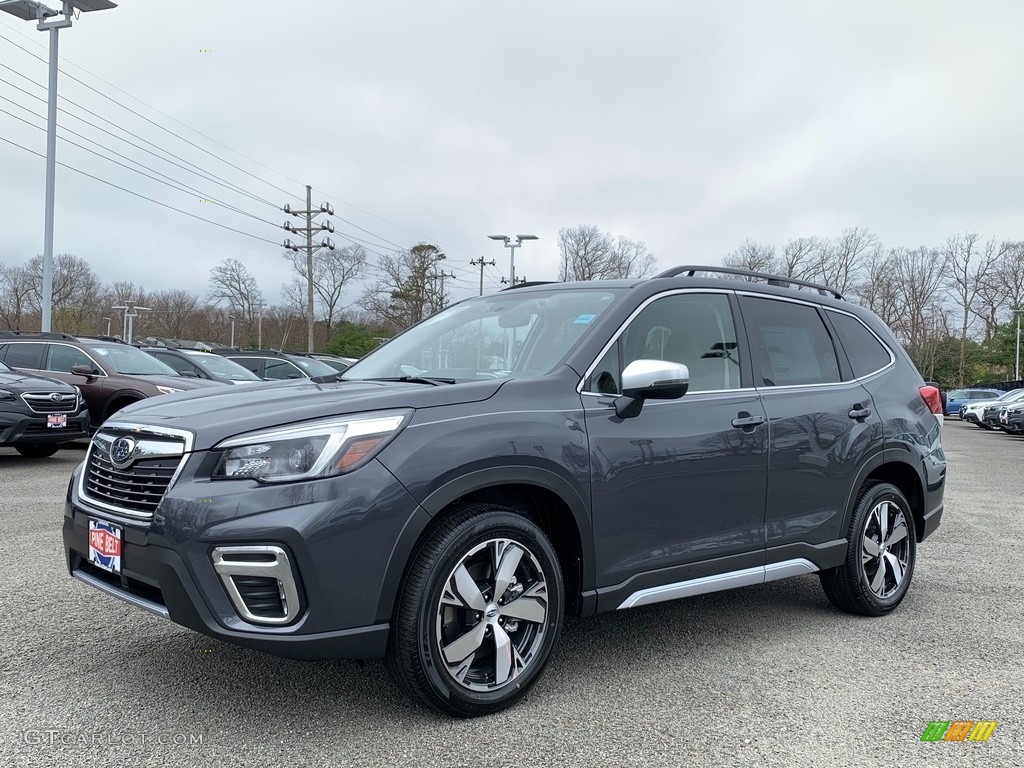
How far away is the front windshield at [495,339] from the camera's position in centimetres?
373

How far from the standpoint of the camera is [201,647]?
12.8ft

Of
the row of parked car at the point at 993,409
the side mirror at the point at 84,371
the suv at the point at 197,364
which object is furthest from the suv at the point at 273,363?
the row of parked car at the point at 993,409

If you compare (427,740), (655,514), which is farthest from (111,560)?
(655,514)

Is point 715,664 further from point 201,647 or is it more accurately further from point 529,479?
point 201,647

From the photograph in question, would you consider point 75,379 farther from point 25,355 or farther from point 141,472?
point 141,472

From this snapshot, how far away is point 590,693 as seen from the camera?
3.46 m

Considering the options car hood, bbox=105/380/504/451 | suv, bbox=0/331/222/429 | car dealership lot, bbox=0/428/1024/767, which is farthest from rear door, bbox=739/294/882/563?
suv, bbox=0/331/222/429

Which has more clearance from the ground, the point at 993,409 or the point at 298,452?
the point at 298,452

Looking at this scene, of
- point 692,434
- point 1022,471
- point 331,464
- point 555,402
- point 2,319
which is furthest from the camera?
point 2,319

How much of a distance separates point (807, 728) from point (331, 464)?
2.02 metres

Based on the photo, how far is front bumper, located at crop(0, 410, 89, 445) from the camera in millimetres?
9859

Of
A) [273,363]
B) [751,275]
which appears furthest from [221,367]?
[751,275]

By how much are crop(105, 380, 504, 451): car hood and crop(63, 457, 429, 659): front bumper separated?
22 cm

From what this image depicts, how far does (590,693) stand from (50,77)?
2199 centimetres
